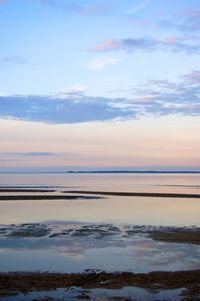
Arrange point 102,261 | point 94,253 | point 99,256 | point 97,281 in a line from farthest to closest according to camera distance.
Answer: point 94,253, point 99,256, point 102,261, point 97,281

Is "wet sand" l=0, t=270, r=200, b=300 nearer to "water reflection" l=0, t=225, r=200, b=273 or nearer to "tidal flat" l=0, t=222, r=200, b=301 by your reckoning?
"tidal flat" l=0, t=222, r=200, b=301

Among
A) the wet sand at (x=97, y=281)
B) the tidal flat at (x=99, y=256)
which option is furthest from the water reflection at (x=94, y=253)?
the wet sand at (x=97, y=281)

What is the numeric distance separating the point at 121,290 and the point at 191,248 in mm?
9512

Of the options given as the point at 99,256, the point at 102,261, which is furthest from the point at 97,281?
the point at 99,256

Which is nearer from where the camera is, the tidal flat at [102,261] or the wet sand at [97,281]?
the tidal flat at [102,261]

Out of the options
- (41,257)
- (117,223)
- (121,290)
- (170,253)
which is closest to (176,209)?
(117,223)

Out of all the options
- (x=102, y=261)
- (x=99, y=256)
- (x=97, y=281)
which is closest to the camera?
(x=97, y=281)

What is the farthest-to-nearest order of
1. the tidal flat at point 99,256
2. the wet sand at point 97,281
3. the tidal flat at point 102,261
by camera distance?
the wet sand at point 97,281 < the tidal flat at point 99,256 < the tidal flat at point 102,261

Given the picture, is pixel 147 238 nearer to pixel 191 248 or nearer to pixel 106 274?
pixel 191 248

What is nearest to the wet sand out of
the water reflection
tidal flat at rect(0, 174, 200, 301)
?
tidal flat at rect(0, 174, 200, 301)

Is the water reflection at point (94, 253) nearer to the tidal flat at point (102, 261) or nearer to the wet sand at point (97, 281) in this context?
the tidal flat at point (102, 261)

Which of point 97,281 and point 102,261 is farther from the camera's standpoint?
point 102,261

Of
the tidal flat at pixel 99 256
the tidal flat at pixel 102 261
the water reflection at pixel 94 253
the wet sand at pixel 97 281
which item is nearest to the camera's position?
the tidal flat at pixel 102 261

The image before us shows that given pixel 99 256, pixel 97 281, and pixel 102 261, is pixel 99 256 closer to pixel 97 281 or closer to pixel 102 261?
pixel 102 261
